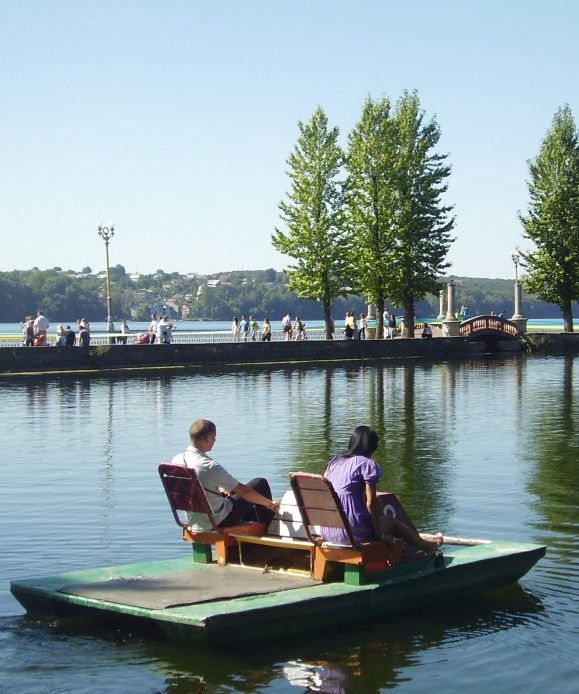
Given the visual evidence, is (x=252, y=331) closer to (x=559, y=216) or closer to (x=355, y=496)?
(x=559, y=216)

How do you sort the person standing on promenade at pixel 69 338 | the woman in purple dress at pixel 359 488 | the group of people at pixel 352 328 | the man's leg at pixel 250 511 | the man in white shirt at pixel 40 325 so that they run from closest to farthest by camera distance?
the woman in purple dress at pixel 359 488, the man's leg at pixel 250 511, the person standing on promenade at pixel 69 338, the man in white shirt at pixel 40 325, the group of people at pixel 352 328

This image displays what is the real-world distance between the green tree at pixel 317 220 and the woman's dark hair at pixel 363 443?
54.5m

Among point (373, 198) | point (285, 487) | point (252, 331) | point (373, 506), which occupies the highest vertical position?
point (373, 198)

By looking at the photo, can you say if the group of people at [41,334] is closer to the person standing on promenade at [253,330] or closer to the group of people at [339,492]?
the person standing on promenade at [253,330]

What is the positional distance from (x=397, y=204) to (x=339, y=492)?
56323 mm

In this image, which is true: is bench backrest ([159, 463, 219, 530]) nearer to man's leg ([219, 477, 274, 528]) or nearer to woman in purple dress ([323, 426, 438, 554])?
man's leg ([219, 477, 274, 528])

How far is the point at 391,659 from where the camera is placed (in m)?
10.1

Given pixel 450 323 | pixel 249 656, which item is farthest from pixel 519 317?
pixel 249 656

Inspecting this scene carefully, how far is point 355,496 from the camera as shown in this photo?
35.6ft

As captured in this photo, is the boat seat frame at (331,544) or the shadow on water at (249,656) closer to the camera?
the shadow on water at (249,656)

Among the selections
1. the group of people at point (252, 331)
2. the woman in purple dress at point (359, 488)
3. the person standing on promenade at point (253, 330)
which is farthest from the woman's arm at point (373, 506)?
the person standing on promenade at point (253, 330)

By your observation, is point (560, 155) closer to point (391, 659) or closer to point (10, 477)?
point (10, 477)

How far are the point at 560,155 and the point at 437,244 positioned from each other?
10063 millimetres

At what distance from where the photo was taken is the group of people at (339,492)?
10797mm
